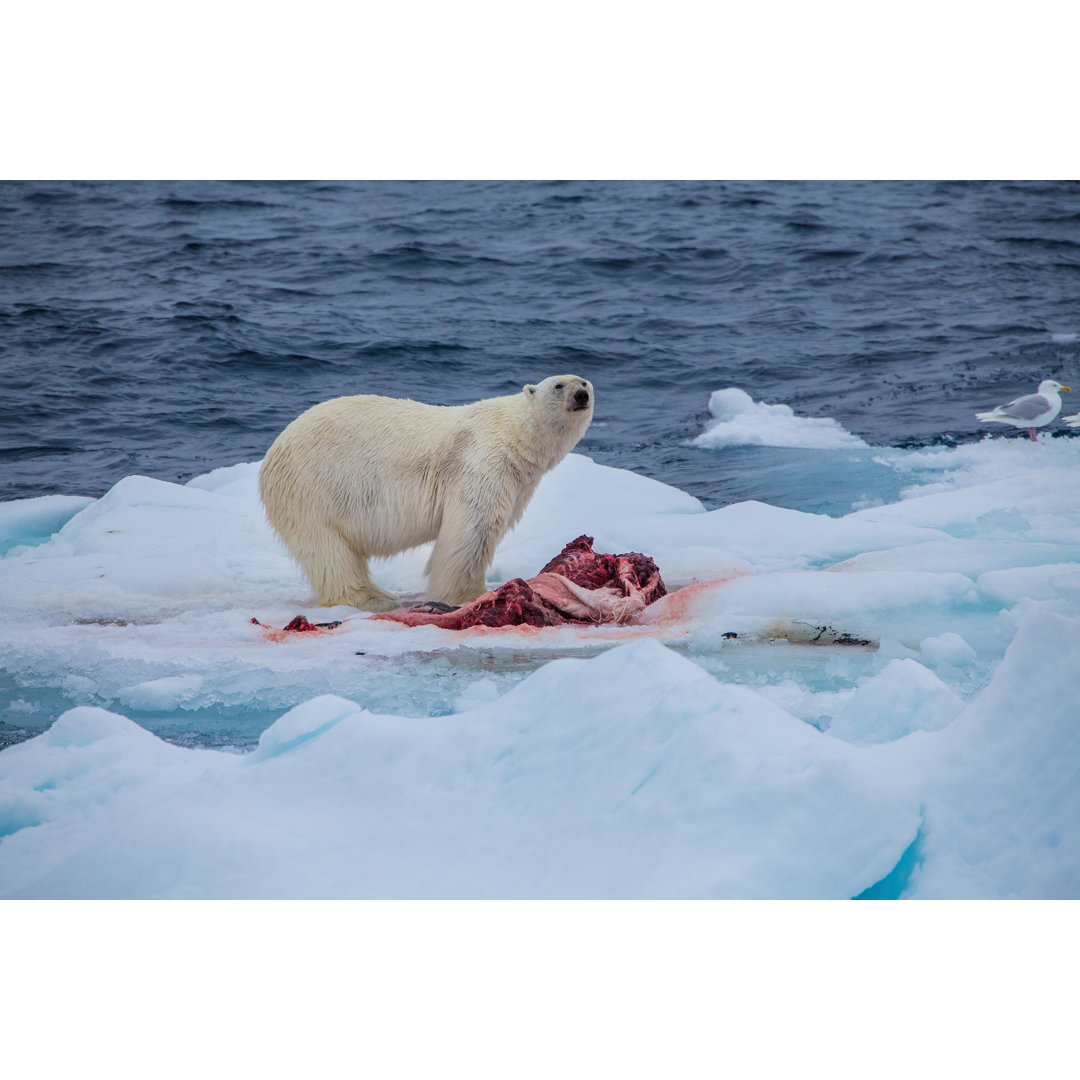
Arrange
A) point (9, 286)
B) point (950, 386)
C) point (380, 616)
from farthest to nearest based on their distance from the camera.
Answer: point (950, 386)
point (9, 286)
point (380, 616)

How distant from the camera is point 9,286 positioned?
4641 mm

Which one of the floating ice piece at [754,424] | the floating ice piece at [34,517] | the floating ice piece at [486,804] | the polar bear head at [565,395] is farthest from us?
the floating ice piece at [754,424]

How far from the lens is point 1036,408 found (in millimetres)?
4832

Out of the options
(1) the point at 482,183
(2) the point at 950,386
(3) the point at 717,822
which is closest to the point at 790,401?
(2) the point at 950,386

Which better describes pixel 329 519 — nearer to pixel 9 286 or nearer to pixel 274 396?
pixel 274 396

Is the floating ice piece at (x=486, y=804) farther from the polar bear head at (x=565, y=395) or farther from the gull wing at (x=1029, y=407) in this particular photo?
the gull wing at (x=1029, y=407)

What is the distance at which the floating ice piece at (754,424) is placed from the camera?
16.6 ft

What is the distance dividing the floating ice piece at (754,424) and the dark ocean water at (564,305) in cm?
6

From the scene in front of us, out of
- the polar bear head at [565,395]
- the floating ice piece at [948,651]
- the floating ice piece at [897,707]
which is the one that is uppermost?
the polar bear head at [565,395]

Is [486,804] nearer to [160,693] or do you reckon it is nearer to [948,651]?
[160,693]

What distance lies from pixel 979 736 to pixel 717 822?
2.71 ft

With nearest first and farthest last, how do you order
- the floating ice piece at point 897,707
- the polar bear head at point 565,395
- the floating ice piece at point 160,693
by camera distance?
1. the floating ice piece at point 897,707
2. the floating ice piece at point 160,693
3. the polar bear head at point 565,395

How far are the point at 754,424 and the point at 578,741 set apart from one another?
7.71ft

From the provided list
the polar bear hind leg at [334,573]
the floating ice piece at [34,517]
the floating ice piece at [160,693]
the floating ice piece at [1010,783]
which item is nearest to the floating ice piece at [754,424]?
the polar bear hind leg at [334,573]
